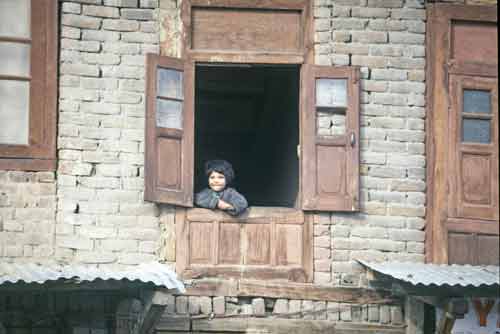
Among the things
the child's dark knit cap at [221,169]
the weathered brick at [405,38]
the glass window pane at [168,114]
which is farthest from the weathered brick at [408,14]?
the glass window pane at [168,114]

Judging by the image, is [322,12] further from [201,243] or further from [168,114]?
[201,243]

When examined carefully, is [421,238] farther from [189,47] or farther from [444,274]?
[189,47]

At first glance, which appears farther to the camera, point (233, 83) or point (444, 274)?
point (233, 83)

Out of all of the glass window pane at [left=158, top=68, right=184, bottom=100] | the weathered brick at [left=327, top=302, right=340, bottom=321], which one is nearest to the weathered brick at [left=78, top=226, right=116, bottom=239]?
the glass window pane at [left=158, top=68, right=184, bottom=100]

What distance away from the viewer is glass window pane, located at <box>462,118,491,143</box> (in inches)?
496

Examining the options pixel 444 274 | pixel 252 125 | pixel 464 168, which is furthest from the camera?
pixel 252 125

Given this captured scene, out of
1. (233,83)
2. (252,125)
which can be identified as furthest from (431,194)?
(252,125)

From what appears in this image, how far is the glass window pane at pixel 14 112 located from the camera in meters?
12.1

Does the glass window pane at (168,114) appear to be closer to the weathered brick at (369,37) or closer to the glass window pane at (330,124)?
the glass window pane at (330,124)

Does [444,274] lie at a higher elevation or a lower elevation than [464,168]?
lower

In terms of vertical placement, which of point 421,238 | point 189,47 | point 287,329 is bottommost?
point 287,329

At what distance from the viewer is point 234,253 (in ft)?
40.4

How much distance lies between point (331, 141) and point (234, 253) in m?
1.33

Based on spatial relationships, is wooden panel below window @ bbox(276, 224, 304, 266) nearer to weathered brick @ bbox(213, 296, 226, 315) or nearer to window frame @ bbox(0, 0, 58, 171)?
weathered brick @ bbox(213, 296, 226, 315)
